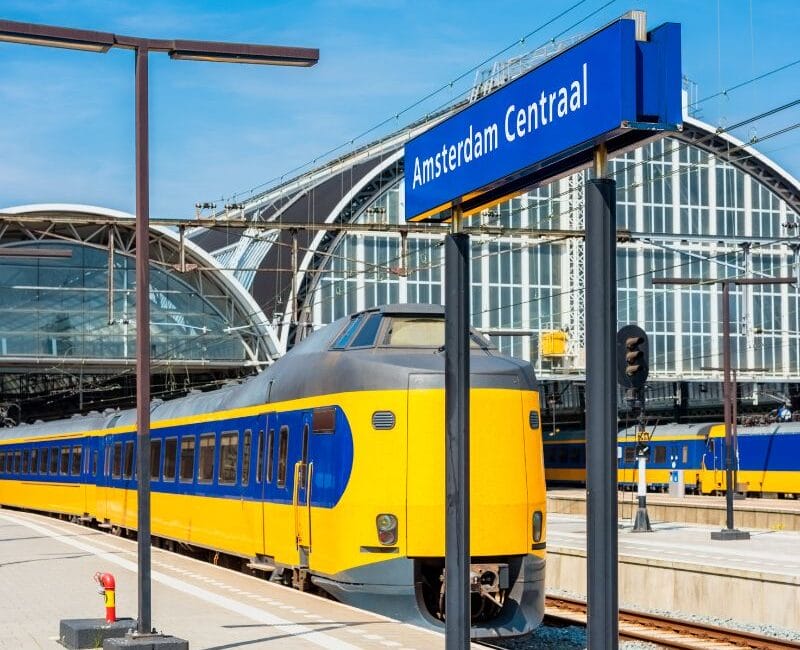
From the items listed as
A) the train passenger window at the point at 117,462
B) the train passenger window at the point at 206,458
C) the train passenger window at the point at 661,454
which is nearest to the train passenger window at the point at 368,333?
the train passenger window at the point at 206,458

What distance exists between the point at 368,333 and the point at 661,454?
47607mm

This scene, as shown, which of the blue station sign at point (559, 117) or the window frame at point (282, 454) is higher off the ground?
the blue station sign at point (559, 117)

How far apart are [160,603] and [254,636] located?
3.32m

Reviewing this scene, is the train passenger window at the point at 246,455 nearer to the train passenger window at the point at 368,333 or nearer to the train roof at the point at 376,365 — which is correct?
the train roof at the point at 376,365

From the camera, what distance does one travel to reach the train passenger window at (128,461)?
96.0 ft

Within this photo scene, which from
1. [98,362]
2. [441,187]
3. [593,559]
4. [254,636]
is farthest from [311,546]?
[98,362]

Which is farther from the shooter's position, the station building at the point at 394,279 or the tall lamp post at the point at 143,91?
the station building at the point at 394,279

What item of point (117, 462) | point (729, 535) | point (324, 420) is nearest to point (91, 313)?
point (117, 462)

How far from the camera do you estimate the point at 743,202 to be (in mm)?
68875

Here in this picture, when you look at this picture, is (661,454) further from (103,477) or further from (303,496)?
(303,496)

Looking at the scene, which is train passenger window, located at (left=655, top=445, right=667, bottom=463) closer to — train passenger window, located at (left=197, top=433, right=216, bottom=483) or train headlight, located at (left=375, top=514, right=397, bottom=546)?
train passenger window, located at (left=197, top=433, right=216, bottom=483)

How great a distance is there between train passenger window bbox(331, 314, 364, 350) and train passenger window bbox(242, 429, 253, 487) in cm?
314

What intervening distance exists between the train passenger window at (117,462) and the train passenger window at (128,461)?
1.91 ft

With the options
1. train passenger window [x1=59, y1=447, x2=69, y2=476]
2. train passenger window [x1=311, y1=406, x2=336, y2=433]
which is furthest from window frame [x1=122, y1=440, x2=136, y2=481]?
train passenger window [x1=311, y1=406, x2=336, y2=433]
